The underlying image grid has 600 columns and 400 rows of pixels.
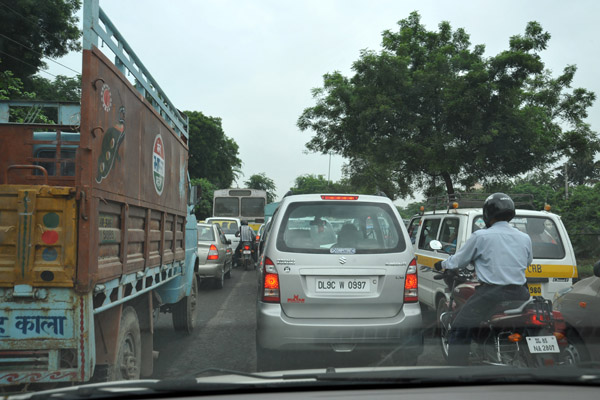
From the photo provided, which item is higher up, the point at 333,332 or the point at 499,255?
the point at 499,255

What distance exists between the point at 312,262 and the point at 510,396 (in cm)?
255

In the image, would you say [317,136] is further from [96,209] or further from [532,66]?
[96,209]

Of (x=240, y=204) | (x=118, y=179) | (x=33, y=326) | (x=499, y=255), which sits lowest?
(x=33, y=326)

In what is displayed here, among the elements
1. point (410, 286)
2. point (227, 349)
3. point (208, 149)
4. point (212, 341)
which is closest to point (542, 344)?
point (410, 286)

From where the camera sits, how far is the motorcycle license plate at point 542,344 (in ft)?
11.5

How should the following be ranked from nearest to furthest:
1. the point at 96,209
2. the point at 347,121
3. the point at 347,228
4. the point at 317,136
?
the point at 96,209
the point at 347,228
the point at 347,121
the point at 317,136

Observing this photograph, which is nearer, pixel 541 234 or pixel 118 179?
pixel 118 179

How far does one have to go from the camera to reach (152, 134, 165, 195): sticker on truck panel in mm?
4969

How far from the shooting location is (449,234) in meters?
6.92

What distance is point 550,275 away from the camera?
19.5ft

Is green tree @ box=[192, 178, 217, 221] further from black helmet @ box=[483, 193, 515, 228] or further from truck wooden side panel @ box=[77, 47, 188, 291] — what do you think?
black helmet @ box=[483, 193, 515, 228]

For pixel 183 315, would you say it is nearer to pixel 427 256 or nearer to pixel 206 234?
pixel 427 256

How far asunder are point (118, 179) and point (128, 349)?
1.28m

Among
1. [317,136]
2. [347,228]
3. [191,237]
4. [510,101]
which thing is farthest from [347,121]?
[347,228]
